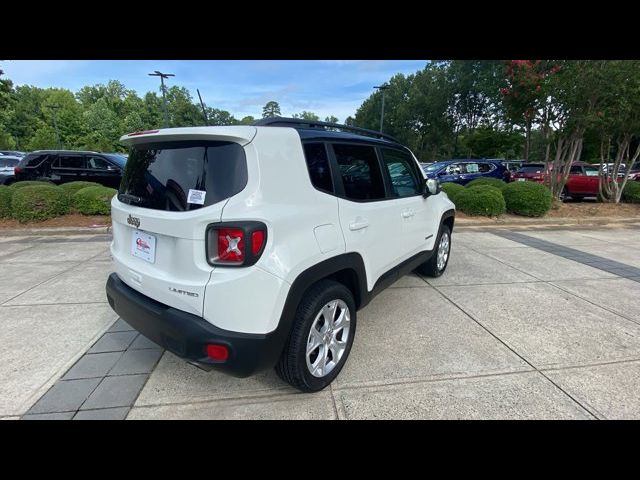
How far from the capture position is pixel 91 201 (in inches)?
295

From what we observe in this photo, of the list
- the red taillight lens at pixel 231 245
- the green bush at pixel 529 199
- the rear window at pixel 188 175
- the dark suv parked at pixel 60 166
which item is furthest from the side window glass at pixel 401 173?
the dark suv parked at pixel 60 166

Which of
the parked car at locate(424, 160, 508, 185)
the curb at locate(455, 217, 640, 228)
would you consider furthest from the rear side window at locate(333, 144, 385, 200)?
the parked car at locate(424, 160, 508, 185)

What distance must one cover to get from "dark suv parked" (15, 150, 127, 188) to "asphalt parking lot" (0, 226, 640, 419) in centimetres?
629

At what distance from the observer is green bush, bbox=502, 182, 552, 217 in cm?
880

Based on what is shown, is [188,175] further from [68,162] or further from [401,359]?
[68,162]

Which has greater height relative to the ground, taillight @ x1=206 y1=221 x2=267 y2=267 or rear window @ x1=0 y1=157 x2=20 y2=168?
rear window @ x1=0 y1=157 x2=20 y2=168

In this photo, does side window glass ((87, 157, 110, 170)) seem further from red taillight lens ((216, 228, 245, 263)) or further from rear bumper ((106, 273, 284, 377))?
red taillight lens ((216, 228, 245, 263))

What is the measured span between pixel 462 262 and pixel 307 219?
13.4 feet

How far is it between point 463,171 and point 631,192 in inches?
217

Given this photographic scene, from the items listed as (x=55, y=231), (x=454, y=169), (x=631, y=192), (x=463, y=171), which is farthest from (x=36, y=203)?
(x=631, y=192)

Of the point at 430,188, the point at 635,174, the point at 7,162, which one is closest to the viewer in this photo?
the point at 430,188

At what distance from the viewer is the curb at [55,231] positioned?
6.83 m

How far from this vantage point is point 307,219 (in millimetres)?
2004
